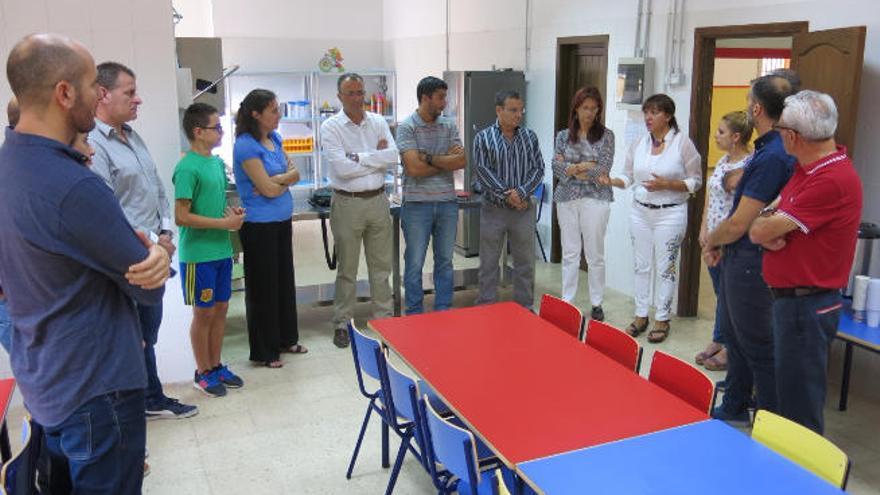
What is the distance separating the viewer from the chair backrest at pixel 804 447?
190 cm

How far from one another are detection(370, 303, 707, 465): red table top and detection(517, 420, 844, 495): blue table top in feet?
0.22

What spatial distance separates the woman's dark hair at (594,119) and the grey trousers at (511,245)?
0.61m

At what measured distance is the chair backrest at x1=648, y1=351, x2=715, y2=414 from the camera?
94.1 inches

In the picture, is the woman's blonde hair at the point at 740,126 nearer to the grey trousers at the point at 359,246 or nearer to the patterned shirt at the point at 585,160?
the patterned shirt at the point at 585,160

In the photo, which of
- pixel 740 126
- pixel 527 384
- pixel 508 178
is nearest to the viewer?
pixel 527 384

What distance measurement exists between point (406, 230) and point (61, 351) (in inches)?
129

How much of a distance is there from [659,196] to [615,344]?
215 cm

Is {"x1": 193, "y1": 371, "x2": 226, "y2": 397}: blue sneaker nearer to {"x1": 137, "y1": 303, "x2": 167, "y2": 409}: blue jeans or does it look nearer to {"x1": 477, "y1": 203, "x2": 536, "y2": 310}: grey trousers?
{"x1": 137, "y1": 303, "x2": 167, "y2": 409}: blue jeans

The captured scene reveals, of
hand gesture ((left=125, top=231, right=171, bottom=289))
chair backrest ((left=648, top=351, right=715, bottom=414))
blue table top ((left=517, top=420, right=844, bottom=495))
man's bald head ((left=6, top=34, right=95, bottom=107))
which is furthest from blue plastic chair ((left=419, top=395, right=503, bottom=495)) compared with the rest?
man's bald head ((left=6, top=34, right=95, bottom=107))

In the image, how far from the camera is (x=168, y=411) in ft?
12.6

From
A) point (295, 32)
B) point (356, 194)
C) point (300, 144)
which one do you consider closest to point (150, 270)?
point (356, 194)

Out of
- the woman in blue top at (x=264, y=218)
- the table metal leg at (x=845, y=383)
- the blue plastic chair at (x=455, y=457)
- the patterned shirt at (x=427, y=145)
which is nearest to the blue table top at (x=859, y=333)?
the table metal leg at (x=845, y=383)

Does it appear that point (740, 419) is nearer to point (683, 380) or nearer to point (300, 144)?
point (683, 380)

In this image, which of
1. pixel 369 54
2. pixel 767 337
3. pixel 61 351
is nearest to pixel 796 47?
pixel 767 337
